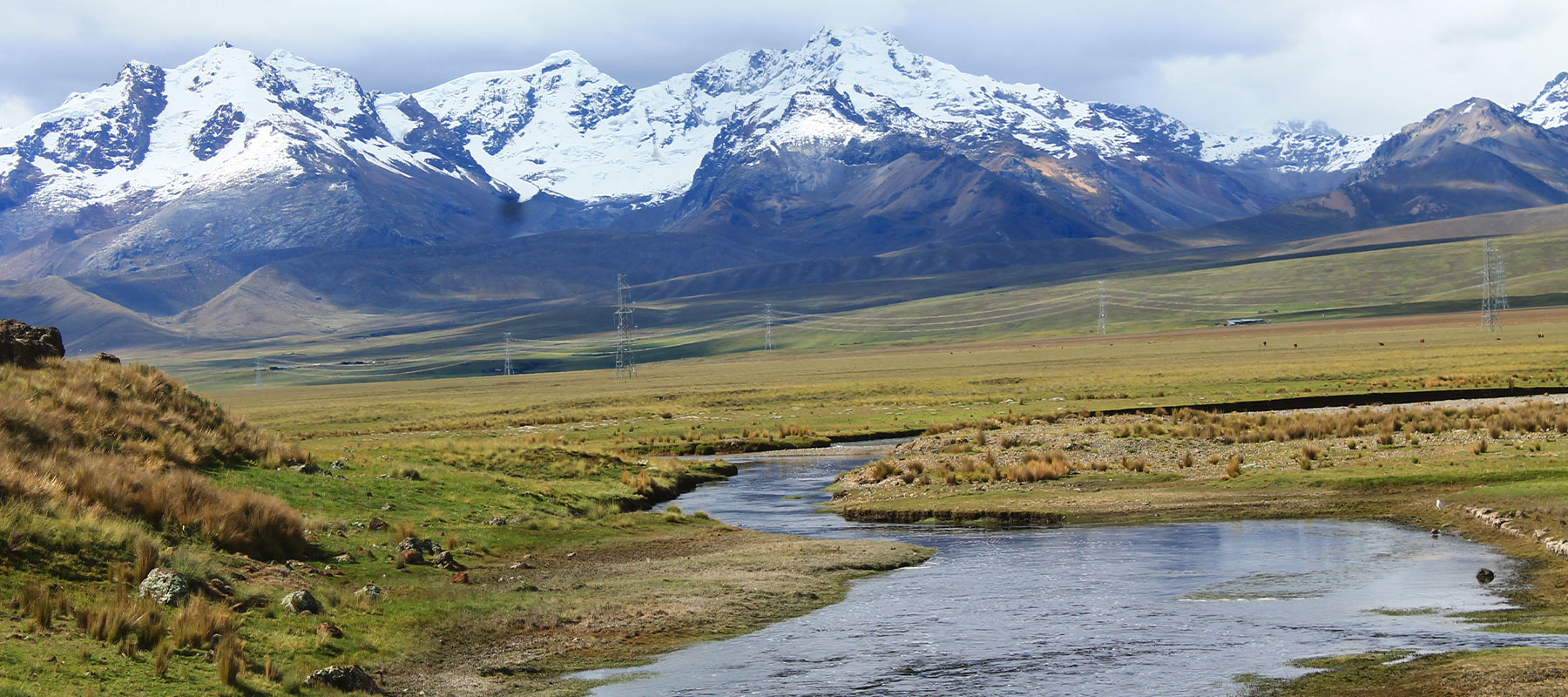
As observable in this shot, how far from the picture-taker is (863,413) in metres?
92.9

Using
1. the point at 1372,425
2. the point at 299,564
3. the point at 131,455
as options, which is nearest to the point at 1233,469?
the point at 1372,425

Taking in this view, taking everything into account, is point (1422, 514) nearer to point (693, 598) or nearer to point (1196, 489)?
point (1196, 489)

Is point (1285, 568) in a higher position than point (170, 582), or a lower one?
lower

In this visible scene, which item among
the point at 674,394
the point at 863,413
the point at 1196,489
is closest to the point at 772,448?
the point at 863,413

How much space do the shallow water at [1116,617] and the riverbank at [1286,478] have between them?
50.7 inches

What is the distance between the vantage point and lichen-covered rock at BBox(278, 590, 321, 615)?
2402 centimetres

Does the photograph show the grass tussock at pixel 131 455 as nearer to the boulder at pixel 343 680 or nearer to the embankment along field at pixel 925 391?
the boulder at pixel 343 680

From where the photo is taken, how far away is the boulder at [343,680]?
66.3 ft

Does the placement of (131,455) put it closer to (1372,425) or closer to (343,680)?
(343,680)

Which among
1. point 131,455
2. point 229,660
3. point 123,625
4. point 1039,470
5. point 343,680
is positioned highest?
point 131,455

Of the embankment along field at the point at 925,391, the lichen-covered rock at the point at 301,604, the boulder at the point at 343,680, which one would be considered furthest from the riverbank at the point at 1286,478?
the embankment along field at the point at 925,391

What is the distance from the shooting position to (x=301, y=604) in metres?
24.1

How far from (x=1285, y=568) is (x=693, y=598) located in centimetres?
1362

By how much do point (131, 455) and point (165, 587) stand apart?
11.5 m
